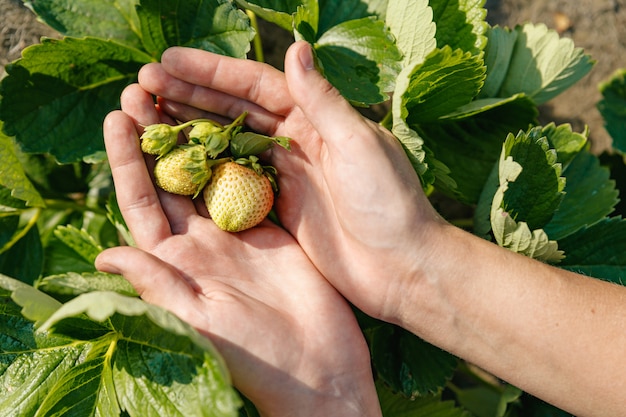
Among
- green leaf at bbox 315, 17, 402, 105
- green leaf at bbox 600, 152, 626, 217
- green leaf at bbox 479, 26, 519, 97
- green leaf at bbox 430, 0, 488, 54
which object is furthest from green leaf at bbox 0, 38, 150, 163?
green leaf at bbox 600, 152, 626, 217

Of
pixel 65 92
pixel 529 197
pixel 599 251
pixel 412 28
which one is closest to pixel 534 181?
pixel 529 197

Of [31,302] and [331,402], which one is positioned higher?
[31,302]

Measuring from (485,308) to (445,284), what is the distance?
0.33 ft

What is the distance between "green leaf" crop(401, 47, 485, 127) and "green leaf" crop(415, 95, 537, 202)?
6.7 inches

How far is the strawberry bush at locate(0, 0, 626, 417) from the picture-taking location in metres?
1.31

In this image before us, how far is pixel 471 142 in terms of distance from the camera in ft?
5.57

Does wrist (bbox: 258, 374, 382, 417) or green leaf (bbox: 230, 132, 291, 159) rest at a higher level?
green leaf (bbox: 230, 132, 291, 159)

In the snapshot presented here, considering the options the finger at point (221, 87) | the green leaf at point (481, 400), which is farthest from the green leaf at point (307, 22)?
the green leaf at point (481, 400)

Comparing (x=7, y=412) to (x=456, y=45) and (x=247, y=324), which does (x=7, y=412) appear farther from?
(x=456, y=45)

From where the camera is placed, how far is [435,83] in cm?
137

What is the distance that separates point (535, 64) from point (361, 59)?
19.0 inches

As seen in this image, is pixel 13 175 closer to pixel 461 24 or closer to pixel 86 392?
pixel 86 392

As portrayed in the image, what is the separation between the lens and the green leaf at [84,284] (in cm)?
146

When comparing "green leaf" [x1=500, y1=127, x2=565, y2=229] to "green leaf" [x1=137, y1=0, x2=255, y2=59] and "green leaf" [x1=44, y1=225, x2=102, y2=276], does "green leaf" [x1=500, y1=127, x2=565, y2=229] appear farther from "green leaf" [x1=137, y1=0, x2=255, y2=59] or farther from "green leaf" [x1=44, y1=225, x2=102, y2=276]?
"green leaf" [x1=44, y1=225, x2=102, y2=276]
